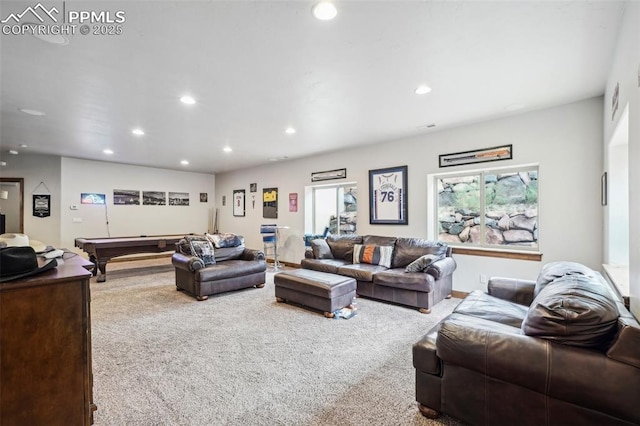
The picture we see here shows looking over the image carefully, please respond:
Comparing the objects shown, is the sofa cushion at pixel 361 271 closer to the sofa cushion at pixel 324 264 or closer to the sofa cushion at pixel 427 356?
the sofa cushion at pixel 324 264

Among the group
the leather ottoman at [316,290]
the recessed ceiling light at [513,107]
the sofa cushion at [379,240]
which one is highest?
the recessed ceiling light at [513,107]

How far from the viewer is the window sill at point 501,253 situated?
12.4 feet

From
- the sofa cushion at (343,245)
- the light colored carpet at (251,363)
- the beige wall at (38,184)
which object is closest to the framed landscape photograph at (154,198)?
the beige wall at (38,184)

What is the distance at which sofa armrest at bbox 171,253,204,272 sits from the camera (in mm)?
4262

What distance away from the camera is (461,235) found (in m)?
4.62

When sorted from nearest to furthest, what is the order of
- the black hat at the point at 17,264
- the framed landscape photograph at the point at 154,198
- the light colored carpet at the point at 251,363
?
1. the black hat at the point at 17,264
2. the light colored carpet at the point at 251,363
3. the framed landscape photograph at the point at 154,198

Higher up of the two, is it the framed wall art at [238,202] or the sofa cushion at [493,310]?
the framed wall art at [238,202]

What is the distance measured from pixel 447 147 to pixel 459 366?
143 inches

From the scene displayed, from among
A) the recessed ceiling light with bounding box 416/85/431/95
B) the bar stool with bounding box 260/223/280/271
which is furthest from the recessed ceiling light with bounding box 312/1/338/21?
the bar stool with bounding box 260/223/280/271

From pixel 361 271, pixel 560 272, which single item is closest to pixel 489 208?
pixel 361 271

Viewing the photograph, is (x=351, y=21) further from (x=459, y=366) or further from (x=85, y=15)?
(x=459, y=366)

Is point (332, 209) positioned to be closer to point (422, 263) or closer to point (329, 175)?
point (329, 175)

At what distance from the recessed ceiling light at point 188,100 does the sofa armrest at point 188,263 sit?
222 cm

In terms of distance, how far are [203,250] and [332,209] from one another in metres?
2.87
